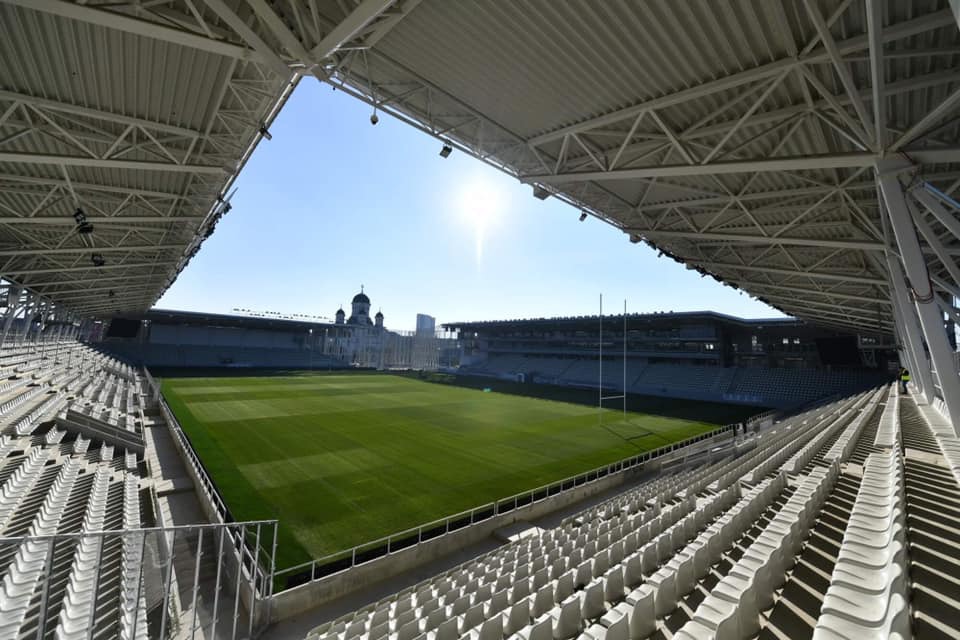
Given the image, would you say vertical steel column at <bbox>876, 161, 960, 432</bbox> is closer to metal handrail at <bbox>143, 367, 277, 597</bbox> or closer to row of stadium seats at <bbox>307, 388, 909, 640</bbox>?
row of stadium seats at <bbox>307, 388, 909, 640</bbox>

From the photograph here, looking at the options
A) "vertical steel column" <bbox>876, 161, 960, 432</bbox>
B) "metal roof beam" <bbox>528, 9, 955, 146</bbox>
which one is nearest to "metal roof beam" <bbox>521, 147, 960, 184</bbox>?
"vertical steel column" <bbox>876, 161, 960, 432</bbox>

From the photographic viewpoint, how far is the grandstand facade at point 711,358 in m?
42.1

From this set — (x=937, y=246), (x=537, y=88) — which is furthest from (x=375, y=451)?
(x=937, y=246)

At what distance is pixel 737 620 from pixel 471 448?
18113 millimetres

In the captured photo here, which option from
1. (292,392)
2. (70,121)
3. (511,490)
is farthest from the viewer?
(292,392)

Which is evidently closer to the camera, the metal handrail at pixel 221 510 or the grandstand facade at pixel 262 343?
the metal handrail at pixel 221 510

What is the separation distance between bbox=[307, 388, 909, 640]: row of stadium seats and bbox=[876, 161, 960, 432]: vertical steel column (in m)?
1.85

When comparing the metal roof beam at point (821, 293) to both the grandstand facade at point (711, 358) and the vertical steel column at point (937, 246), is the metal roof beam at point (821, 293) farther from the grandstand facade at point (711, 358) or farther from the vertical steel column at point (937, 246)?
the grandstand facade at point (711, 358)

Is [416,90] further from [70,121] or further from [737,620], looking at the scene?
[737,620]

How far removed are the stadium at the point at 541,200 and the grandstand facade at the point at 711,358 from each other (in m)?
24.0

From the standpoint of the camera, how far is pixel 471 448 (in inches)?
847

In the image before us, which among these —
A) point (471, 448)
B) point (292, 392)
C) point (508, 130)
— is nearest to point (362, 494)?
point (471, 448)

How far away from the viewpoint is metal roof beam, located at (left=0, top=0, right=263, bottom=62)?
4746mm

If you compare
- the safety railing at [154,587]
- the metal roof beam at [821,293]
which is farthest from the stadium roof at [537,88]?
the metal roof beam at [821,293]
